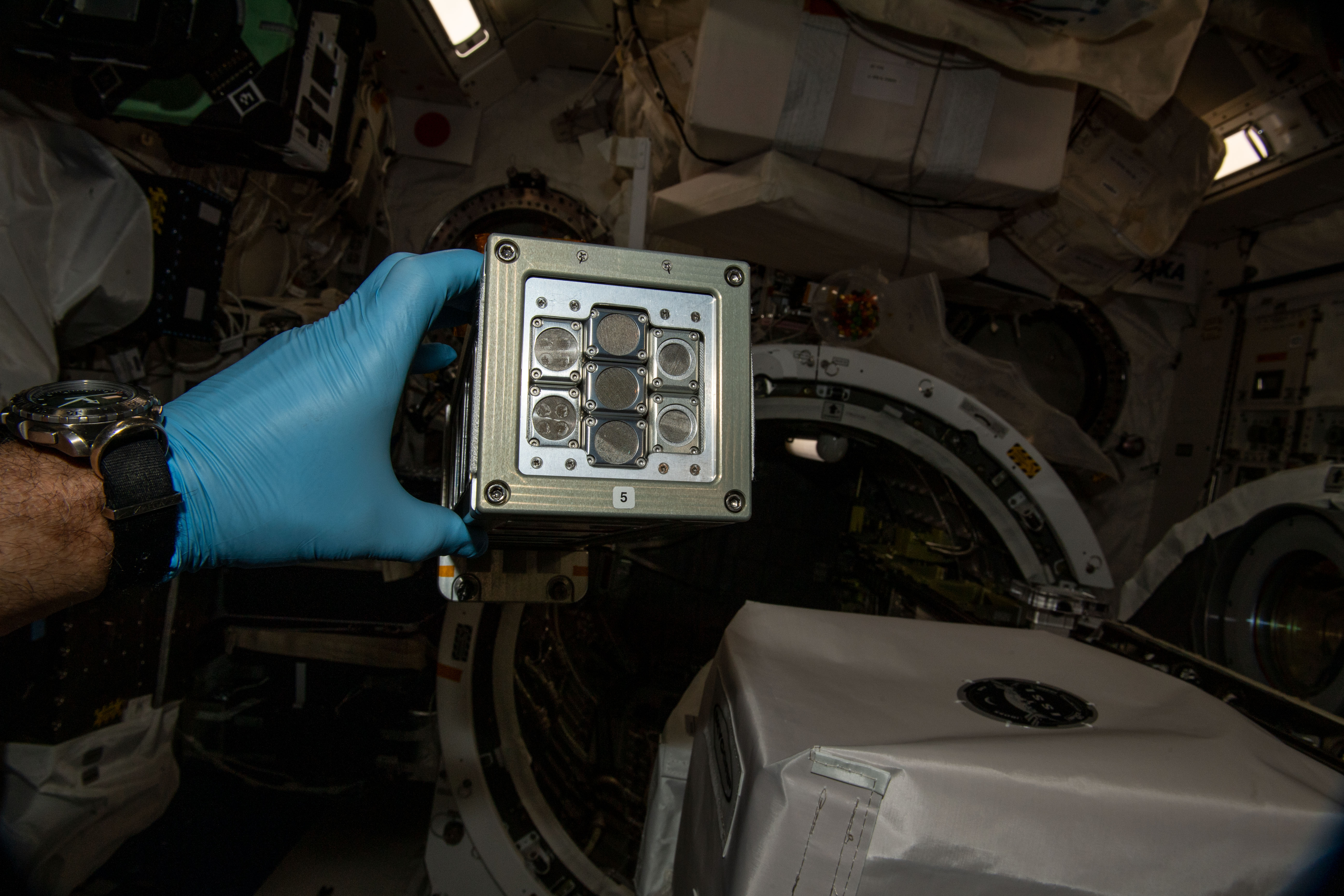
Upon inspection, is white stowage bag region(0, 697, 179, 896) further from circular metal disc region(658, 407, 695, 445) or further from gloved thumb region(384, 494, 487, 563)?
circular metal disc region(658, 407, 695, 445)

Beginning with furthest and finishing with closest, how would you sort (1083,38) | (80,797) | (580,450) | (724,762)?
(1083,38)
(80,797)
(724,762)
(580,450)

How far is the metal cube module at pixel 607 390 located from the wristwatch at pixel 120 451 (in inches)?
16.9

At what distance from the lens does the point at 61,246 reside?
5.47ft

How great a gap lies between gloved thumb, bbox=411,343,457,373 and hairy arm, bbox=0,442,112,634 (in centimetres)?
60

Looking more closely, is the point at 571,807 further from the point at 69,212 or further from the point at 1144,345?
the point at 1144,345

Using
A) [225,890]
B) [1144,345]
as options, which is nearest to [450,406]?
[225,890]

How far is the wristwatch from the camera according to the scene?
882 millimetres

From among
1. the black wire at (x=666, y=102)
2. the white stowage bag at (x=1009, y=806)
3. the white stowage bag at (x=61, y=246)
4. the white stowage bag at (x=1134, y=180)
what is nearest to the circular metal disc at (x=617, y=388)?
the white stowage bag at (x=1009, y=806)

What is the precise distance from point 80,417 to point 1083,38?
10.0 feet

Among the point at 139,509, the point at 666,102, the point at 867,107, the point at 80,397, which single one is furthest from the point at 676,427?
the point at 666,102

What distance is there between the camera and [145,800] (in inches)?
83.8

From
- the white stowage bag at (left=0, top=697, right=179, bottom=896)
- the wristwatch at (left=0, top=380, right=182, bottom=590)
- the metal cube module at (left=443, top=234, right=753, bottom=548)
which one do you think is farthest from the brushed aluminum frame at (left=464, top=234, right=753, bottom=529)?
the white stowage bag at (left=0, top=697, right=179, bottom=896)

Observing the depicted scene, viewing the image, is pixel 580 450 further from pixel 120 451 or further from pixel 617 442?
pixel 120 451

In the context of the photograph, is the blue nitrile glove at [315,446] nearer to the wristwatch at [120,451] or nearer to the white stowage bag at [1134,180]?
the wristwatch at [120,451]
